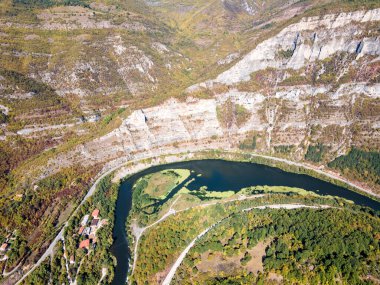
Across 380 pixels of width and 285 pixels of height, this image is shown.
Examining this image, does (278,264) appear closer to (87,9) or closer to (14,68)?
(14,68)

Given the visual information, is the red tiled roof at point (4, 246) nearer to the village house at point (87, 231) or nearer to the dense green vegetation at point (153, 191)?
the village house at point (87, 231)

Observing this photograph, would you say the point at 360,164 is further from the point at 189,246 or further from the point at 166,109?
the point at 166,109

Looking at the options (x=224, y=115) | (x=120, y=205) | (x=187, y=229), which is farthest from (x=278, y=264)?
(x=224, y=115)

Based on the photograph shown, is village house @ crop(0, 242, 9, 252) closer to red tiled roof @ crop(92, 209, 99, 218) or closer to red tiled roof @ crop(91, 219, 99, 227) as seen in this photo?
red tiled roof @ crop(91, 219, 99, 227)

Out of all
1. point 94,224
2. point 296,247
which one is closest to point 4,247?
point 94,224

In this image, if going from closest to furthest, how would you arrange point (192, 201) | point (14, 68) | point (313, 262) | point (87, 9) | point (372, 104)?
point (313, 262) → point (192, 201) → point (372, 104) → point (14, 68) → point (87, 9)

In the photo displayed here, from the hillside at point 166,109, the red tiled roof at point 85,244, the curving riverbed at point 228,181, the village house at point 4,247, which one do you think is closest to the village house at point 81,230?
the red tiled roof at point 85,244

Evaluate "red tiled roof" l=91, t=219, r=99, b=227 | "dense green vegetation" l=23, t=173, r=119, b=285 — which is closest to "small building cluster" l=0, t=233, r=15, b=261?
"dense green vegetation" l=23, t=173, r=119, b=285
